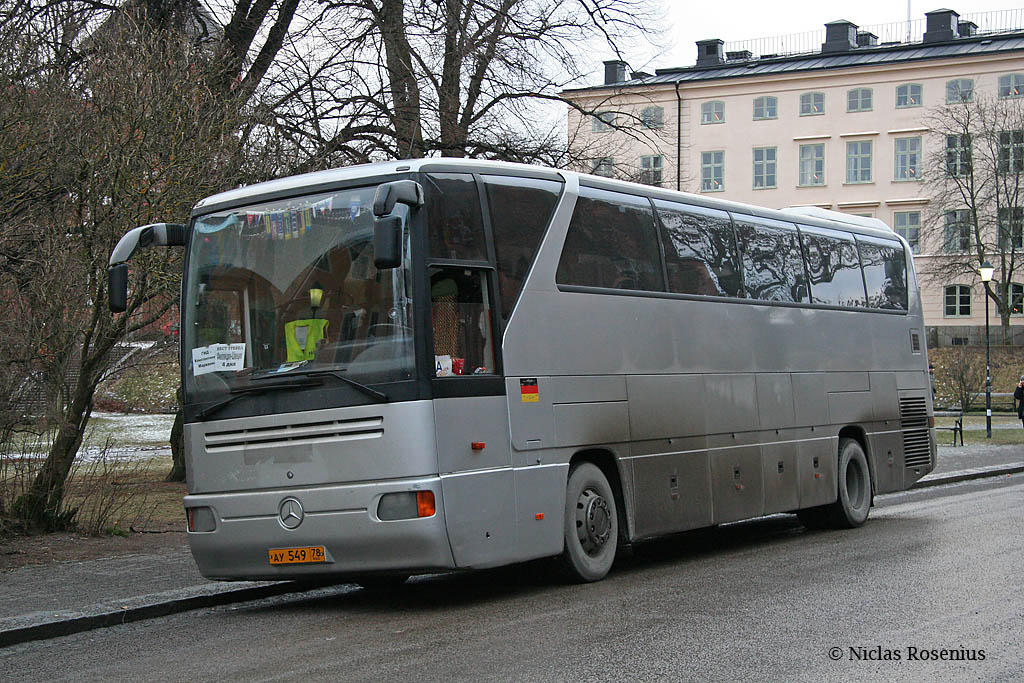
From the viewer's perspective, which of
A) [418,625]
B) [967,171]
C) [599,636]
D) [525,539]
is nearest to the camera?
[599,636]

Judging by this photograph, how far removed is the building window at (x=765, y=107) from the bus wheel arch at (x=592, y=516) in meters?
67.6

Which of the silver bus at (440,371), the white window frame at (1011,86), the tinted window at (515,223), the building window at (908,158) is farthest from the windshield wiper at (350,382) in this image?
the building window at (908,158)

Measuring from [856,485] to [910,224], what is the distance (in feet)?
201

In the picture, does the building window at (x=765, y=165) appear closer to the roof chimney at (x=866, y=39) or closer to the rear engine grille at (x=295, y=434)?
the roof chimney at (x=866, y=39)

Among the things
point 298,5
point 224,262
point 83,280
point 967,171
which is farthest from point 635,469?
point 967,171

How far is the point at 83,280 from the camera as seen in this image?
1410 cm

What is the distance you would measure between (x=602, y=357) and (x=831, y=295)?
540 centimetres

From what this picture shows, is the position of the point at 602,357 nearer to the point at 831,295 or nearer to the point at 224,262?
the point at 224,262

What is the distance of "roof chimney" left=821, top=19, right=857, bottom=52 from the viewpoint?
7619 centimetres

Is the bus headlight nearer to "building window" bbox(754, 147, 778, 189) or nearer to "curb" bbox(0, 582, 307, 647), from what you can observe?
"curb" bbox(0, 582, 307, 647)

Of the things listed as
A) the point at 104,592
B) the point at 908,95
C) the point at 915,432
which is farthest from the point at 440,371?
the point at 908,95

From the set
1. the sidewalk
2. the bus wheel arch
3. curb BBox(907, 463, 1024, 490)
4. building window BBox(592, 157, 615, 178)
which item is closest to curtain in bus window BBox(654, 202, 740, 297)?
the bus wheel arch

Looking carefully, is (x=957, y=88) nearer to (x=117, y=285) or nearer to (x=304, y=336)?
(x=304, y=336)

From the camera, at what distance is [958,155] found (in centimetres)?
6981
